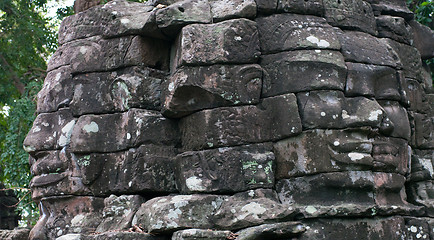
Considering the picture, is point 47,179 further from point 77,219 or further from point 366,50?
point 366,50

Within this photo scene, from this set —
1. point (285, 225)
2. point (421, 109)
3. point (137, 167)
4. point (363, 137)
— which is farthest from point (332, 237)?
point (421, 109)

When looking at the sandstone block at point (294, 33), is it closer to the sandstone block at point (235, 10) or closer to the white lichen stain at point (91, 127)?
the sandstone block at point (235, 10)

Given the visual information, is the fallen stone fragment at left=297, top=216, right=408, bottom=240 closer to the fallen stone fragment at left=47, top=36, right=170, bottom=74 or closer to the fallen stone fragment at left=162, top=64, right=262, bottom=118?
the fallen stone fragment at left=162, top=64, right=262, bottom=118

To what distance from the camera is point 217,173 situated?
5836 millimetres

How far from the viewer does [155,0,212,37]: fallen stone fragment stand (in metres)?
6.21

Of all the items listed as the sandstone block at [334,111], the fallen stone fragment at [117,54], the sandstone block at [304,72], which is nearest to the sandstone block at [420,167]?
the sandstone block at [334,111]

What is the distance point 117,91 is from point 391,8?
3.26 metres

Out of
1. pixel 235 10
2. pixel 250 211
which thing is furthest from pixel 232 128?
pixel 235 10

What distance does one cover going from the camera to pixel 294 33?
611 centimetres

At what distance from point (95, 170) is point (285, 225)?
2151 mm

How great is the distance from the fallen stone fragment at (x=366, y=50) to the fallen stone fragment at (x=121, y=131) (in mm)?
1913

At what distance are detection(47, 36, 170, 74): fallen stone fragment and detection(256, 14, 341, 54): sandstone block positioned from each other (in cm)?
114

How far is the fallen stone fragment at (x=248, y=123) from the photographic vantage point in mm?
5875

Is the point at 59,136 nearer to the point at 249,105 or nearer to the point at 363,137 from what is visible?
the point at 249,105
